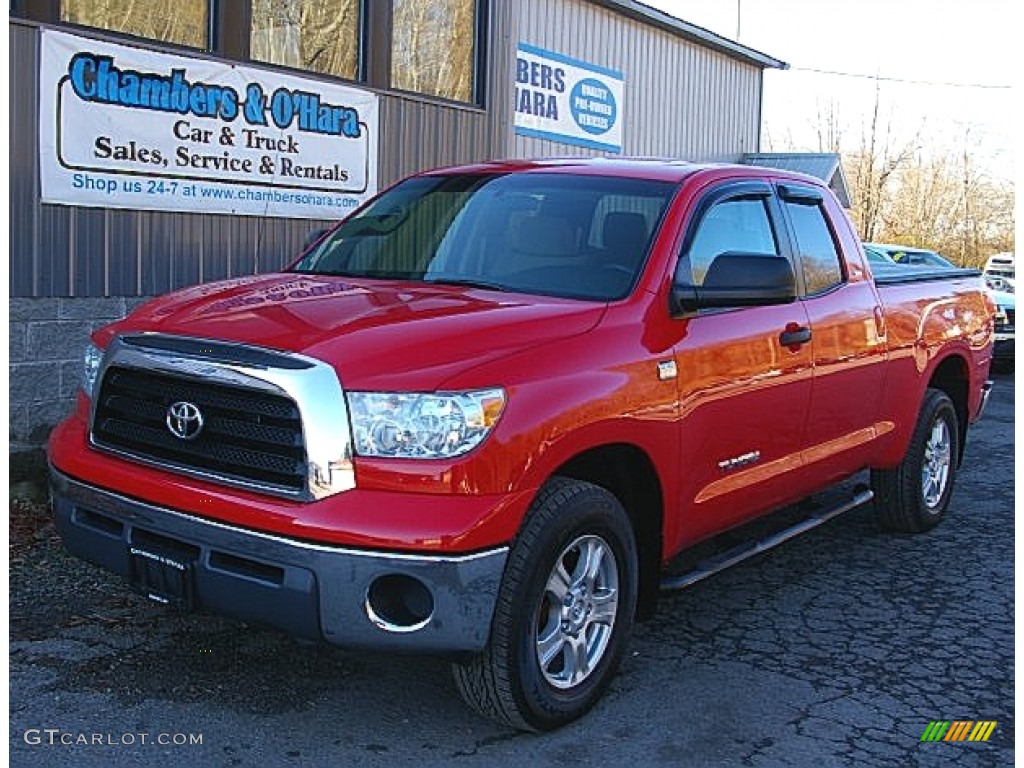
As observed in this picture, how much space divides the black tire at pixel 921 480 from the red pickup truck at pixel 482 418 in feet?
3.95

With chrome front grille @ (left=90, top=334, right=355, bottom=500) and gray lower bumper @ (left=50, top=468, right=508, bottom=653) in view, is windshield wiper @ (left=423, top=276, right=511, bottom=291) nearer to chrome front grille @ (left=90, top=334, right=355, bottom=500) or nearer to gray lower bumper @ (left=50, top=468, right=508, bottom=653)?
chrome front grille @ (left=90, top=334, right=355, bottom=500)

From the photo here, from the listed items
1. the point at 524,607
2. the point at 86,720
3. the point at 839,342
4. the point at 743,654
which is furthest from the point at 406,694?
the point at 839,342

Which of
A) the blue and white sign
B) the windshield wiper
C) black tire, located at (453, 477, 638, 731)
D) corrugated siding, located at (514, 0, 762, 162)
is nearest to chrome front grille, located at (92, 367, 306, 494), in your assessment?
black tire, located at (453, 477, 638, 731)

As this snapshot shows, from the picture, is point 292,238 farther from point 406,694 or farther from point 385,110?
point 406,694

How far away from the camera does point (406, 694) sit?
4340 millimetres

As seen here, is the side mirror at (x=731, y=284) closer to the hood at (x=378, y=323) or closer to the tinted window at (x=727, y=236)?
the tinted window at (x=727, y=236)

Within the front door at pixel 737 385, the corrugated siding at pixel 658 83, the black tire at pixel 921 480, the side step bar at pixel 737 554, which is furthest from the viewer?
the corrugated siding at pixel 658 83

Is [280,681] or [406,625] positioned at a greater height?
[406,625]

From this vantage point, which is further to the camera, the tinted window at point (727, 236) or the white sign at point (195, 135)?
the white sign at point (195, 135)

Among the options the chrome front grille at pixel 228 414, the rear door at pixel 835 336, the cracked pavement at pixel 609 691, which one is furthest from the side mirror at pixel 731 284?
the chrome front grille at pixel 228 414

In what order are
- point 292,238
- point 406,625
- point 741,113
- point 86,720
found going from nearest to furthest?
point 406,625, point 86,720, point 292,238, point 741,113

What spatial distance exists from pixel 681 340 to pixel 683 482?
533 mm

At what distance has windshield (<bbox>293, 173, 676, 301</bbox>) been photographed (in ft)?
15.4

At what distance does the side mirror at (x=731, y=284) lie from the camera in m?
4.63
